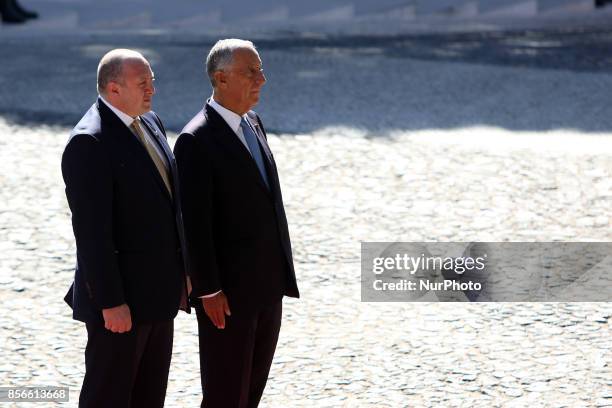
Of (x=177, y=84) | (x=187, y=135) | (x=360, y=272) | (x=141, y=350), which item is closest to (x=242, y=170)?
(x=187, y=135)

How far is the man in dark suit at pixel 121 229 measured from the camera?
14.3 ft

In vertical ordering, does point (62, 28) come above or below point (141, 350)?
above

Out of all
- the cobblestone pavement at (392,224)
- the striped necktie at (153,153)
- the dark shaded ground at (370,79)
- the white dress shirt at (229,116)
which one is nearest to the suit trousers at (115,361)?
the striped necktie at (153,153)

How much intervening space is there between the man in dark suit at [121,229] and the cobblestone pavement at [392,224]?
50.5 inches

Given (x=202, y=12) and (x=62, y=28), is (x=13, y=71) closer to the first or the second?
(x=62, y=28)

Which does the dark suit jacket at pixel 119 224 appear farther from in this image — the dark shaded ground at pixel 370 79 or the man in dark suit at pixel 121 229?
the dark shaded ground at pixel 370 79

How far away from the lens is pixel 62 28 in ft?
65.3

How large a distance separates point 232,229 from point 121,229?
477 mm

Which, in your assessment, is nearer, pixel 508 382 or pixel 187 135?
pixel 187 135

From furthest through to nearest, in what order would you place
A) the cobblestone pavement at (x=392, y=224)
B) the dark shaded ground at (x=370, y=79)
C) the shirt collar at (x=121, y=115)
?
the dark shaded ground at (x=370, y=79) < the cobblestone pavement at (x=392, y=224) < the shirt collar at (x=121, y=115)

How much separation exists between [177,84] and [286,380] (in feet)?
27.9

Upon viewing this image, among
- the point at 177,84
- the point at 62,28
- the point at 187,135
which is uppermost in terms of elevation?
the point at 62,28

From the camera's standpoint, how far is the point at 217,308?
467cm

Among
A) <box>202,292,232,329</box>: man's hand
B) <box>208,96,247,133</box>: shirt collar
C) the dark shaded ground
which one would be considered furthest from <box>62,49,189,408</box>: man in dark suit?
the dark shaded ground
